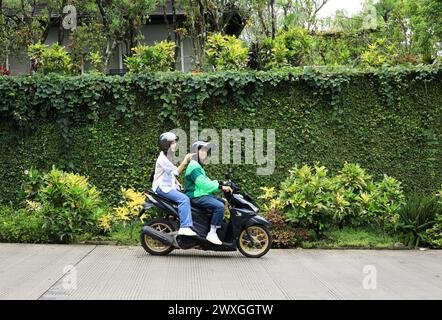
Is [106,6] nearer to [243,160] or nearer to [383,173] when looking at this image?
[243,160]

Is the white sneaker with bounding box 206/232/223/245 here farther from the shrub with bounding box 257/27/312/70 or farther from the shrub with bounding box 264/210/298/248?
the shrub with bounding box 257/27/312/70

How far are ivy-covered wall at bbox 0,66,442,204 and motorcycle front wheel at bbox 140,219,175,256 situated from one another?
2.50 m

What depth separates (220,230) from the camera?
785 cm

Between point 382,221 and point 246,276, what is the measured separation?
375 centimetres

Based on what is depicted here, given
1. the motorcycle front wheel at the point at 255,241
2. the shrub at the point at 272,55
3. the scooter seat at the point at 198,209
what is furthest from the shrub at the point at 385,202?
the shrub at the point at 272,55

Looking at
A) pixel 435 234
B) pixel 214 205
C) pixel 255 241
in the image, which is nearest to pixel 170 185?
pixel 214 205

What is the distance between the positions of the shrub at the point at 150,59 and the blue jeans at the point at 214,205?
12.4ft

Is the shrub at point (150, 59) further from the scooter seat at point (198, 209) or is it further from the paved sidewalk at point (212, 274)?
the paved sidewalk at point (212, 274)

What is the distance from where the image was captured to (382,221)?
9.48 metres

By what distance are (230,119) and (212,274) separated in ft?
14.2

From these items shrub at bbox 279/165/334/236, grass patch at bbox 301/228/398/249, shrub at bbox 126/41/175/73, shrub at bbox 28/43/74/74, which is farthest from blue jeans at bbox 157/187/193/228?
shrub at bbox 28/43/74/74

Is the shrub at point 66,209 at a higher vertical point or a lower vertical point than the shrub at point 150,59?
lower

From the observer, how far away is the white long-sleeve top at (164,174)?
25.8 ft

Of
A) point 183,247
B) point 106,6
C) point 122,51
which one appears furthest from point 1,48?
point 183,247
